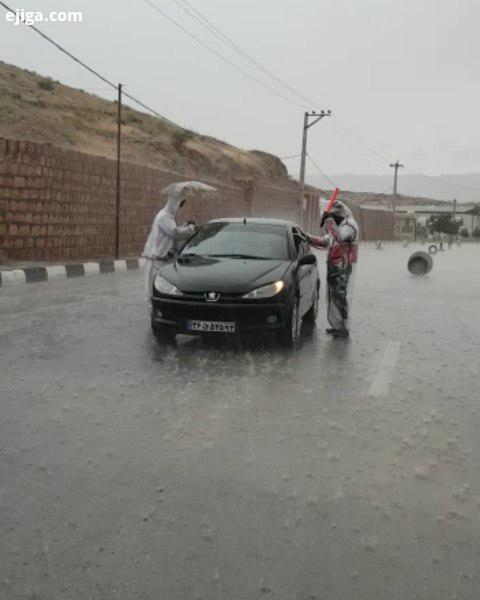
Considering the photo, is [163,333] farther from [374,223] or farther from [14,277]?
[374,223]

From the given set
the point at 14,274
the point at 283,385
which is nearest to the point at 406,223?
the point at 14,274

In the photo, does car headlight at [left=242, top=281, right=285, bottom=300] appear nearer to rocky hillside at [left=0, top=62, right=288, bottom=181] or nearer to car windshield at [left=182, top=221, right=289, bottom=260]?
car windshield at [left=182, top=221, right=289, bottom=260]

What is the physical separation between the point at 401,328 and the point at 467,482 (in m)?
5.95

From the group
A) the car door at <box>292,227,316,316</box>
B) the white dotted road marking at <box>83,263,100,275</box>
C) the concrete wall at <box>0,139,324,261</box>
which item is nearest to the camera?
the car door at <box>292,227,316,316</box>

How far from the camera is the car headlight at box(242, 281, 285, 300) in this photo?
7254 millimetres

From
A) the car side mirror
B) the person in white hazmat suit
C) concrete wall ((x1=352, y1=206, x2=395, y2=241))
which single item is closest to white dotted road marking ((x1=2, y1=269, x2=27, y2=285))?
the person in white hazmat suit

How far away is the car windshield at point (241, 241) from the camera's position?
8312 millimetres

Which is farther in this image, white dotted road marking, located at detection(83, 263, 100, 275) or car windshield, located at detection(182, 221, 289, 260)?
white dotted road marking, located at detection(83, 263, 100, 275)

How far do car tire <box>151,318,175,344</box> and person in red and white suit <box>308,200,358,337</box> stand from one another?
211 cm

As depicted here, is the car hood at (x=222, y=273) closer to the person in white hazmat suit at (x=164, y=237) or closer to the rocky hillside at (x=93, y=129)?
the person in white hazmat suit at (x=164, y=237)

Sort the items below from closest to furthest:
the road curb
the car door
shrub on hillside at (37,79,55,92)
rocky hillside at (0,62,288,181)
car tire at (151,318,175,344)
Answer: car tire at (151,318,175,344) < the car door < the road curb < rocky hillside at (0,62,288,181) < shrub on hillside at (37,79,55,92)

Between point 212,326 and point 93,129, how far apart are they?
4140cm

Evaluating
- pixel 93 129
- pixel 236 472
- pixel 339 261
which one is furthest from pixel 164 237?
pixel 93 129

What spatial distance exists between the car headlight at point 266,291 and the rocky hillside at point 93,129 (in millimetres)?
29647
